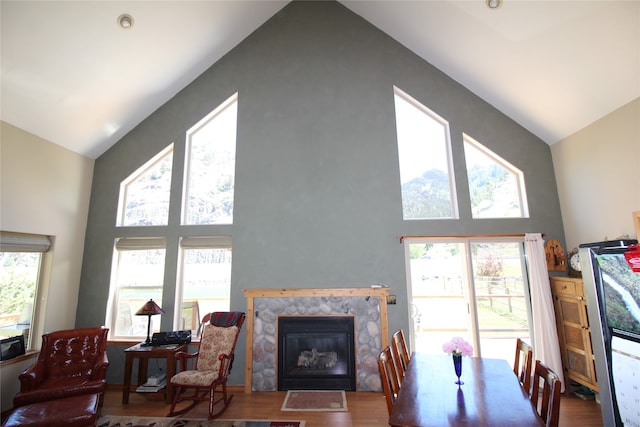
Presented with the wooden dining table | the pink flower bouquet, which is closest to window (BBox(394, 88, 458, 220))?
the pink flower bouquet

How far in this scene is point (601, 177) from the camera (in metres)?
3.71

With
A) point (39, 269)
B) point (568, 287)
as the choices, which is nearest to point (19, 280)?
point (39, 269)

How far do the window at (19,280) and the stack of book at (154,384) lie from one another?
60.4 inches

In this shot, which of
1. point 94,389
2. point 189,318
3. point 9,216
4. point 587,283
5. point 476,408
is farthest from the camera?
point 189,318

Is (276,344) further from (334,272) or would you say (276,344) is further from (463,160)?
(463,160)

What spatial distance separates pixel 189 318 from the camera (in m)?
4.53

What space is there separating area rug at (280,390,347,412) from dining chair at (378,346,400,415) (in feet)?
5.17

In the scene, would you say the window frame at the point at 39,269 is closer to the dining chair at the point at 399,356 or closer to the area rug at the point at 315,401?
the area rug at the point at 315,401

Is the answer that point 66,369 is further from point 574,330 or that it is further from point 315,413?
point 574,330

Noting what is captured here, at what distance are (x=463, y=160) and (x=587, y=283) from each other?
7.95 ft

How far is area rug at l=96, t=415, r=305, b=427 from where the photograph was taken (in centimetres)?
325

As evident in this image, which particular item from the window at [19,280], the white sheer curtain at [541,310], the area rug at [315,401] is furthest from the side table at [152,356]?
the white sheer curtain at [541,310]

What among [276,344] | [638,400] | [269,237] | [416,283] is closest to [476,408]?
[638,400]

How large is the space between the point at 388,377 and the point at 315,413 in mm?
1812
